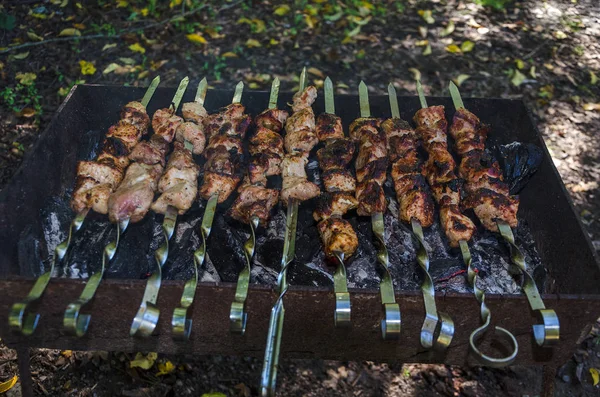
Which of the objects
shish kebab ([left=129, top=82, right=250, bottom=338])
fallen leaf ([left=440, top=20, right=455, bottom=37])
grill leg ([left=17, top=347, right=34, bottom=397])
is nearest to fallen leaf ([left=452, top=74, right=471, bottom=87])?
fallen leaf ([left=440, top=20, right=455, bottom=37])

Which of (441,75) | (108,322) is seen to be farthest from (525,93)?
(108,322)

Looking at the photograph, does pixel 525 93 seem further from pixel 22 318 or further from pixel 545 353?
pixel 22 318

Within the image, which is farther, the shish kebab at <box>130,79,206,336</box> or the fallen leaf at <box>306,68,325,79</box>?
the fallen leaf at <box>306,68,325,79</box>

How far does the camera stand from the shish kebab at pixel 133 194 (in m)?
2.35

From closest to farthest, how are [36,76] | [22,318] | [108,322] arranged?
[22,318] → [108,322] → [36,76]

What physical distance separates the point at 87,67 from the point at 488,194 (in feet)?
15.2

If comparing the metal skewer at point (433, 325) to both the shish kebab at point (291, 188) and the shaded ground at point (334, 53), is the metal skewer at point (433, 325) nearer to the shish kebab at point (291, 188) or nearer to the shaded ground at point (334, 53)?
the shish kebab at point (291, 188)

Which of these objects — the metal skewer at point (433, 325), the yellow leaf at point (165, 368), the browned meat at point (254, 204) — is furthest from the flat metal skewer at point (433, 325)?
the yellow leaf at point (165, 368)

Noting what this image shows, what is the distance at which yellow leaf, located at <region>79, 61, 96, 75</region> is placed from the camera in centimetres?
569

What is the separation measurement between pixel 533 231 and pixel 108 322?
264cm

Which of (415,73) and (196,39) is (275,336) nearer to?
(415,73)

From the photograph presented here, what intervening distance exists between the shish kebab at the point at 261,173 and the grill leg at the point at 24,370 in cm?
130

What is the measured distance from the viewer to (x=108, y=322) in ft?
8.59

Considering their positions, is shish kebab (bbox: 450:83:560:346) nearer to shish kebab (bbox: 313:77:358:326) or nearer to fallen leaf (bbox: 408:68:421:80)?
shish kebab (bbox: 313:77:358:326)
